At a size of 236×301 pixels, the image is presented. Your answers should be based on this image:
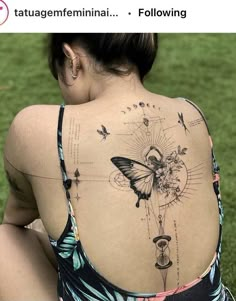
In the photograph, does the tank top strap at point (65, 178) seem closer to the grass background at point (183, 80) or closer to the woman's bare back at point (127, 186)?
the woman's bare back at point (127, 186)

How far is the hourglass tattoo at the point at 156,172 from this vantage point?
4.72ft

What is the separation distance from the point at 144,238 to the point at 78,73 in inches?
17.9

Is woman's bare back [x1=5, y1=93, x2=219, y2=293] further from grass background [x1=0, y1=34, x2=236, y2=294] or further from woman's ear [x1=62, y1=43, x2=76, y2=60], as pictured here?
grass background [x1=0, y1=34, x2=236, y2=294]

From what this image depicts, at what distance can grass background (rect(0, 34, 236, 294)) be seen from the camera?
124 inches

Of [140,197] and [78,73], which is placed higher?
[78,73]

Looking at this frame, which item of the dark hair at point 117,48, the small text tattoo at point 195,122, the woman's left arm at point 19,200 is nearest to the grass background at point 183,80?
the woman's left arm at point 19,200

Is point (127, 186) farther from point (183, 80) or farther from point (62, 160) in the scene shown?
point (183, 80)

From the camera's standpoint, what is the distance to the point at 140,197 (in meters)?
1.44

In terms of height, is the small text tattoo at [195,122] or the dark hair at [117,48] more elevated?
the dark hair at [117,48]
